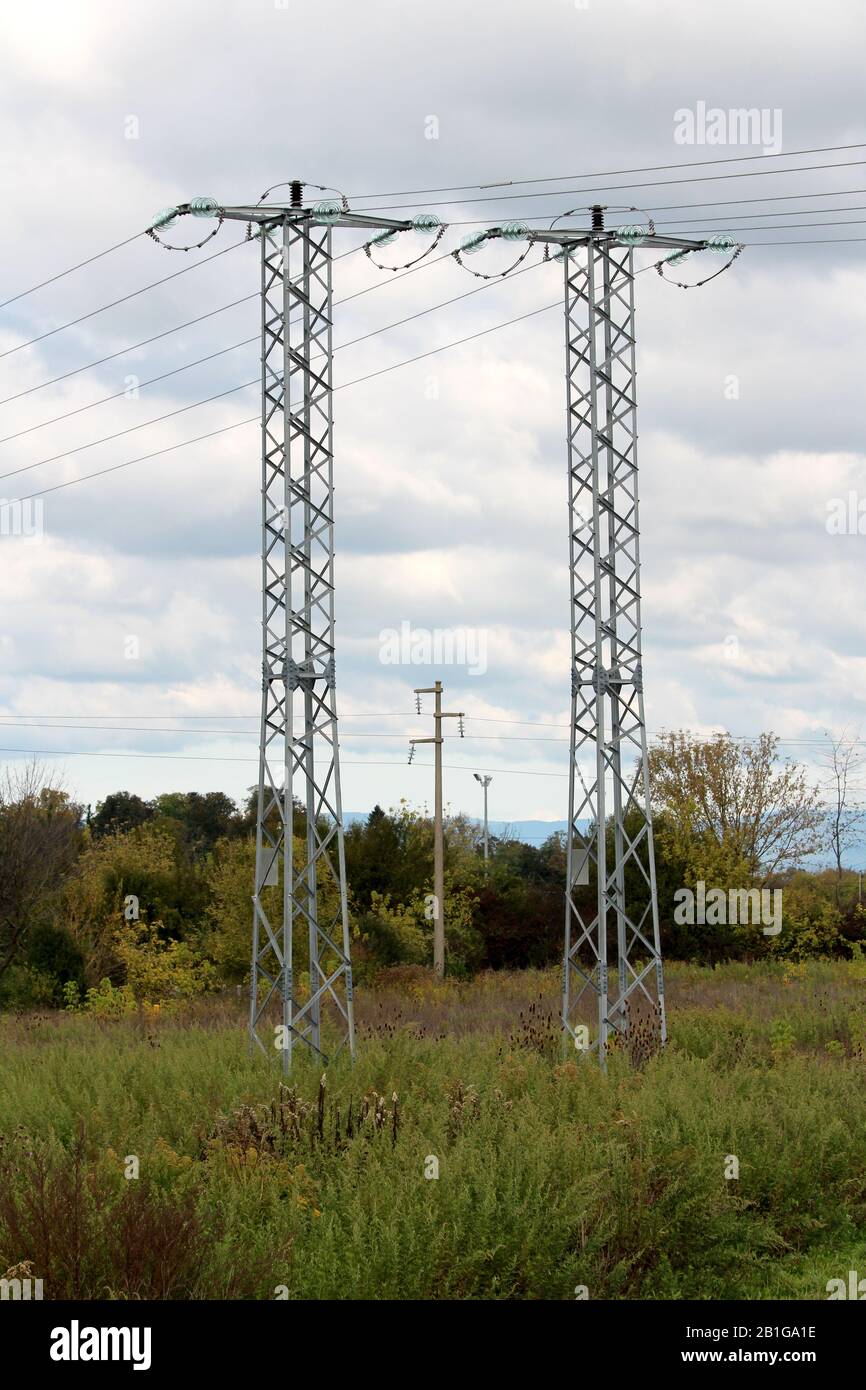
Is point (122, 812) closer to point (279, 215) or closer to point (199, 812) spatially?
point (199, 812)

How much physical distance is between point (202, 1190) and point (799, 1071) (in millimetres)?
8027

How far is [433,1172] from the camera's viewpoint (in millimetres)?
10383

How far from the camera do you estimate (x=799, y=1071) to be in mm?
15859

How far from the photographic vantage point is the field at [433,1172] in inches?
350

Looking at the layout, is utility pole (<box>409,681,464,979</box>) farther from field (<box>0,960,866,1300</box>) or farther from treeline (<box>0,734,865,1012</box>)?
field (<box>0,960,866,1300</box>)

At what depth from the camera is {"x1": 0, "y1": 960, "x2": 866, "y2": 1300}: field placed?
8.89 metres

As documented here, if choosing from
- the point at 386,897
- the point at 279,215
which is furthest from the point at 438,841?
the point at 279,215

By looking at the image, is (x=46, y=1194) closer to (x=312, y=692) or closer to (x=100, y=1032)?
(x=312, y=692)

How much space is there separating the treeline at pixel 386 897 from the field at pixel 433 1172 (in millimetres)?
12134

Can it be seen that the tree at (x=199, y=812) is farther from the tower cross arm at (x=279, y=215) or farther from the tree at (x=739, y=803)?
the tower cross arm at (x=279, y=215)

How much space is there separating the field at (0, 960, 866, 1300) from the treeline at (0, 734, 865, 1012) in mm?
12134

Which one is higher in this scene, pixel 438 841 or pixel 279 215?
pixel 279 215

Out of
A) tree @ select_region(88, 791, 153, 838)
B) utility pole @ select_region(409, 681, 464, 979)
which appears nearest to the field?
utility pole @ select_region(409, 681, 464, 979)

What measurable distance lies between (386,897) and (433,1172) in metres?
30.4
